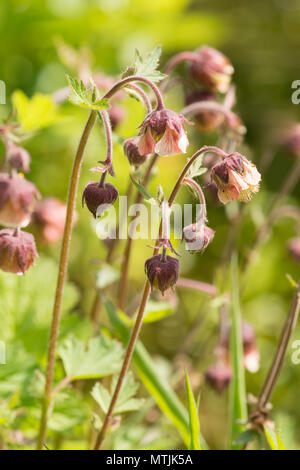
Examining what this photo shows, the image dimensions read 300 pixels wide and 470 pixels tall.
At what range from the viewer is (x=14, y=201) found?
958mm

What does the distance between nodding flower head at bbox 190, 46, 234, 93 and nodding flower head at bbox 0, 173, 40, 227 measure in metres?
0.46

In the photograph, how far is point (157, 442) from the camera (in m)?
1.26

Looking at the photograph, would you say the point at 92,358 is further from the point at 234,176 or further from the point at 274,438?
the point at 234,176

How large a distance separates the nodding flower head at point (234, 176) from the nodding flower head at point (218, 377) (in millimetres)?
624

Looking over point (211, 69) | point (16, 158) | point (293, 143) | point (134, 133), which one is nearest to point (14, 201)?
point (16, 158)

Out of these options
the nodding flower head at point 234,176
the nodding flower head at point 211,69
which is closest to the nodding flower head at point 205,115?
the nodding flower head at point 211,69

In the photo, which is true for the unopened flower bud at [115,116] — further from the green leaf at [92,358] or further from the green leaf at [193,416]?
the green leaf at [193,416]

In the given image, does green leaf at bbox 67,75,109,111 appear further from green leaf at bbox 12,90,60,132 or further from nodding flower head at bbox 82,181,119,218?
green leaf at bbox 12,90,60,132

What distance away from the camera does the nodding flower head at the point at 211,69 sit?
1.19 m

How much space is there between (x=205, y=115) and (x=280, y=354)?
0.51 m

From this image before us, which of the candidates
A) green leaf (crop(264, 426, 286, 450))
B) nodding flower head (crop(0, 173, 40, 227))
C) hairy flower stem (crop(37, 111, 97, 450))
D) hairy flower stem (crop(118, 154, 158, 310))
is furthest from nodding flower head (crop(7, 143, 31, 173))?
green leaf (crop(264, 426, 286, 450))

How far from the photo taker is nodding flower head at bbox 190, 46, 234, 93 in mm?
1189

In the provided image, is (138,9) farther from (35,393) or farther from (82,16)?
(35,393)
